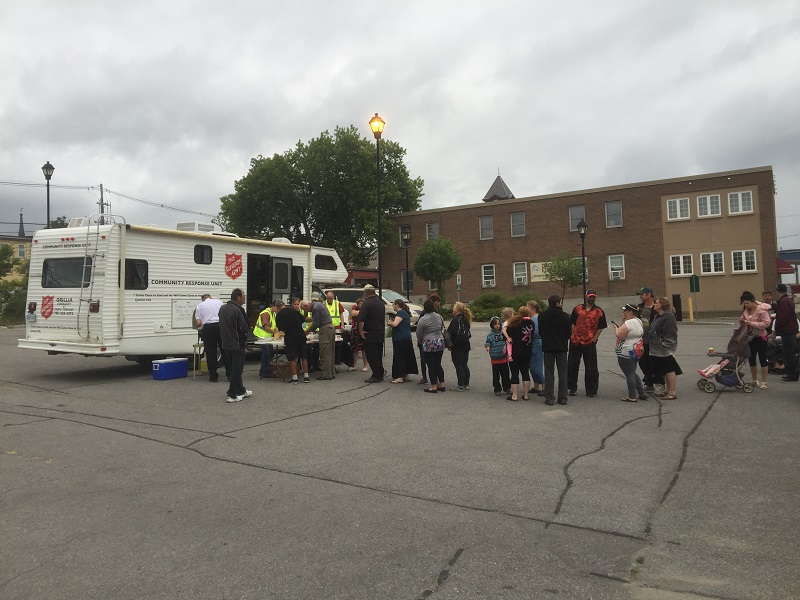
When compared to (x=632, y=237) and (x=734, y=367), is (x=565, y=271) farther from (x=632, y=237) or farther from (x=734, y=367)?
(x=734, y=367)

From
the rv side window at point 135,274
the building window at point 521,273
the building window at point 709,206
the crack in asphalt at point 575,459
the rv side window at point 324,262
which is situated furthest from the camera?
the building window at point 521,273

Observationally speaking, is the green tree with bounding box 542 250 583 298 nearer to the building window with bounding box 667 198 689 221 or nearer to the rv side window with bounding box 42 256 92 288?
the building window with bounding box 667 198 689 221

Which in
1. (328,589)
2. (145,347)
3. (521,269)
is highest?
(521,269)

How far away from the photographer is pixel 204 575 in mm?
3680

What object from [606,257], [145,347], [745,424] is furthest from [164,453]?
[606,257]

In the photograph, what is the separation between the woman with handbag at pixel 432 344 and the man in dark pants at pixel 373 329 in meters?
1.19

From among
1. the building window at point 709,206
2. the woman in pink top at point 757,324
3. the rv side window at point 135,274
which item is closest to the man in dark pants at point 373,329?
the rv side window at point 135,274

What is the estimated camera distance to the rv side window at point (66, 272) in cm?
1180

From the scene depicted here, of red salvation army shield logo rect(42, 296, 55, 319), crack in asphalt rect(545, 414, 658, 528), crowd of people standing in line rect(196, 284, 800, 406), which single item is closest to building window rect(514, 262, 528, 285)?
crowd of people standing in line rect(196, 284, 800, 406)

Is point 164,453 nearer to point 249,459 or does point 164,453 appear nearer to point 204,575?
point 249,459

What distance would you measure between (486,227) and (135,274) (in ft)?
114

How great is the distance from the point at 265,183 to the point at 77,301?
32.9 m

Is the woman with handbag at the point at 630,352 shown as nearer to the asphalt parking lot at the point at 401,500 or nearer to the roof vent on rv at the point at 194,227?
the asphalt parking lot at the point at 401,500

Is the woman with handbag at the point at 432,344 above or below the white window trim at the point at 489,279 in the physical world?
below
